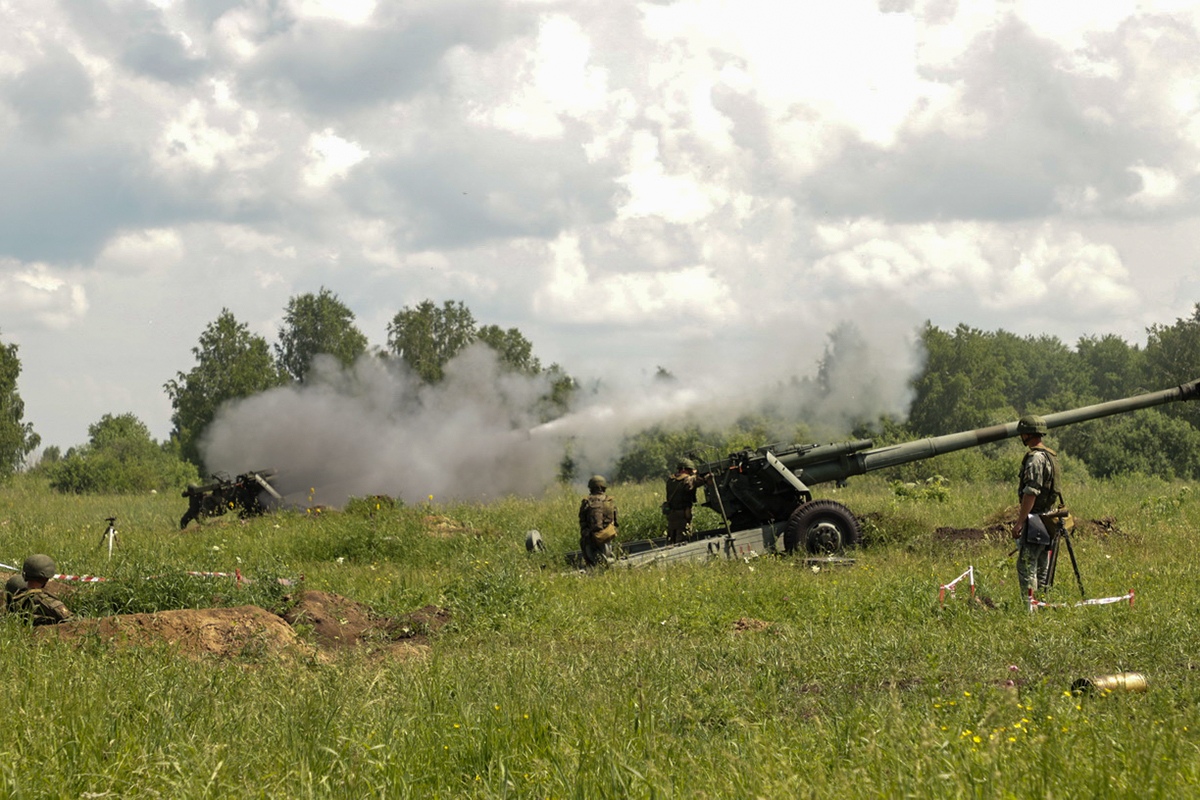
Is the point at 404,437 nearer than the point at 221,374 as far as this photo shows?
Yes

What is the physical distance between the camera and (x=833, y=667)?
23.4ft

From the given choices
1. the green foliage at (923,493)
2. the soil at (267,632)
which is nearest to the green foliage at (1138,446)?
the green foliage at (923,493)

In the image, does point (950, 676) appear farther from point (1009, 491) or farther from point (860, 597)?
point (1009, 491)

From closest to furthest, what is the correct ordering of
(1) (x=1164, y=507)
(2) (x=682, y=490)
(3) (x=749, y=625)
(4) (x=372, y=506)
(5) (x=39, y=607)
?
(5) (x=39, y=607) < (3) (x=749, y=625) < (2) (x=682, y=490) < (1) (x=1164, y=507) < (4) (x=372, y=506)

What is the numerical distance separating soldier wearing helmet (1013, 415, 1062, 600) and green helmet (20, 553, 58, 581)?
807 centimetres

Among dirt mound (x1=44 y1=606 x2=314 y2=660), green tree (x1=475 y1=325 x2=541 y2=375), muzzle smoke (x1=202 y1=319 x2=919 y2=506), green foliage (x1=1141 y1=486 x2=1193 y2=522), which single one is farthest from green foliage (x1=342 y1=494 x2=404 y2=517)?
green tree (x1=475 y1=325 x2=541 y2=375)

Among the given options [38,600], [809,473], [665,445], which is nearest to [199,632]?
[38,600]

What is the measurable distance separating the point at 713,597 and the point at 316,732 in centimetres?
626

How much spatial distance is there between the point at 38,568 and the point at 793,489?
9.08m

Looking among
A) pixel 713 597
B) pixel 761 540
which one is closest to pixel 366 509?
pixel 761 540

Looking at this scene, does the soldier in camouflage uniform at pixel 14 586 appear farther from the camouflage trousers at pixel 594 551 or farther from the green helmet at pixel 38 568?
the camouflage trousers at pixel 594 551

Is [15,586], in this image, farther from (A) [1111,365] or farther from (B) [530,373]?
(A) [1111,365]

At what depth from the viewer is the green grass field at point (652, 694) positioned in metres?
4.47

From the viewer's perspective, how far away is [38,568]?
8.97 meters
